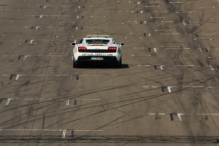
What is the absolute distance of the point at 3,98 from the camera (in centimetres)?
2148

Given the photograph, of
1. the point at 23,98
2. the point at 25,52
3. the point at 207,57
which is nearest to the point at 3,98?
the point at 23,98

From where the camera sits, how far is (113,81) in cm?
2364

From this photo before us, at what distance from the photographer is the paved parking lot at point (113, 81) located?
1809cm

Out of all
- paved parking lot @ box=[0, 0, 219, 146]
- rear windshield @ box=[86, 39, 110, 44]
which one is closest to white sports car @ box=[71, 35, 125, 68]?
rear windshield @ box=[86, 39, 110, 44]

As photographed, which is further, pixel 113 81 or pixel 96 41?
pixel 96 41

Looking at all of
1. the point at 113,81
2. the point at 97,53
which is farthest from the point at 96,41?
the point at 113,81

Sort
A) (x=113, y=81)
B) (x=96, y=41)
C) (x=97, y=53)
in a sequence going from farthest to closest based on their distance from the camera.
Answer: (x=96, y=41) → (x=97, y=53) → (x=113, y=81)

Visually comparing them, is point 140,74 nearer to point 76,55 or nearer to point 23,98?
point 76,55

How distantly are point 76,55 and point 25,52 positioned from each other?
591 cm

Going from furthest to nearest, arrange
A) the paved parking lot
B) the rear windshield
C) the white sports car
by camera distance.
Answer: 1. the rear windshield
2. the white sports car
3. the paved parking lot

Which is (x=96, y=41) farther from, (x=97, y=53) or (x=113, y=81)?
(x=113, y=81)

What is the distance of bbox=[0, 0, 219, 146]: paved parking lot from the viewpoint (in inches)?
712

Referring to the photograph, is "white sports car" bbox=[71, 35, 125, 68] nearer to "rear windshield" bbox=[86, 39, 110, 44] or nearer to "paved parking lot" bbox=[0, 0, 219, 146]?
"rear windshield" bbox=[86, 39, 110, 44]

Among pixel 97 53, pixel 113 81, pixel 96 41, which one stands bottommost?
pixel 113 81
